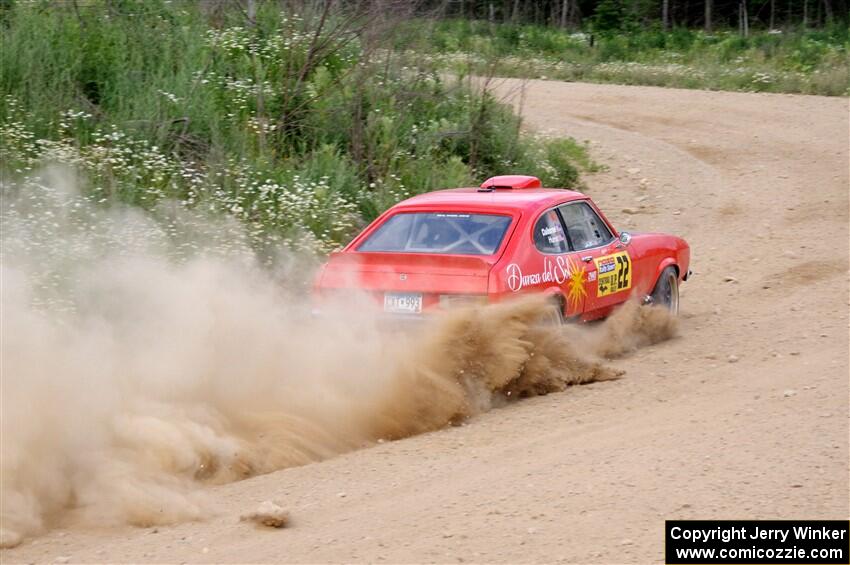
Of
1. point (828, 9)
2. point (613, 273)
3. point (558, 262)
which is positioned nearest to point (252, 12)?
point (613, 273)

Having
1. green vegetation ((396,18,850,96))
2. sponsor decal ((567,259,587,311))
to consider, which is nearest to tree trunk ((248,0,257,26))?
green vegetation ((396,18,850,96))

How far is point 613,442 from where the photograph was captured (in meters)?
6.91

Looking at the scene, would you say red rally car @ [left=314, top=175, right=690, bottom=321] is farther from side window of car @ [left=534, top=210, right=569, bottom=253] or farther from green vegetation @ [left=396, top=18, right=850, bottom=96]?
green vegetation @ [left=396, top=18, right=850, bottom=96]

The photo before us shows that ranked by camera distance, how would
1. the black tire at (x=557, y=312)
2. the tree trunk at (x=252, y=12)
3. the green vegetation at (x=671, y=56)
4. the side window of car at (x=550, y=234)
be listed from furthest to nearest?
the green vegetation at (x=671, y=56) < the tree trunk at (x=252, y=12) < the side window of car at (x=550, y=234) < the black tire at (x=557, y=312)

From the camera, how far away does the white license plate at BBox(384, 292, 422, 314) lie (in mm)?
8242

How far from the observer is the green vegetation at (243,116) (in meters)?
11.8

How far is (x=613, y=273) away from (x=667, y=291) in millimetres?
1379

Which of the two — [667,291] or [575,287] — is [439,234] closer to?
[575,287]

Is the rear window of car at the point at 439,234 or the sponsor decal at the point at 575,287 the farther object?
the sponsor decal at the point at 575,287

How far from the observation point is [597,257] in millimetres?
9547

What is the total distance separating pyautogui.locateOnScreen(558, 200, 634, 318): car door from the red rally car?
0.04ft

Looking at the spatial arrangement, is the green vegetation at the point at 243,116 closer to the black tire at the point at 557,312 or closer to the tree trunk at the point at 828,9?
the black tire at the point at 557,312

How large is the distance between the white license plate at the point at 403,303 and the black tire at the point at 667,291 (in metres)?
3.14

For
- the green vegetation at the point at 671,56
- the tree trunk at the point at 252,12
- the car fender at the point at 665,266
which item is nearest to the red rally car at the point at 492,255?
the car fender at the point at 665,266
